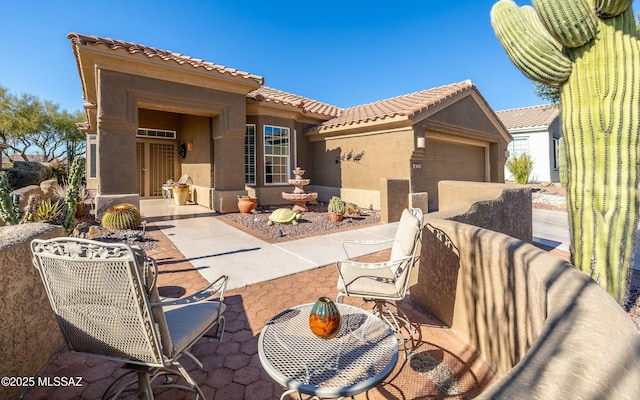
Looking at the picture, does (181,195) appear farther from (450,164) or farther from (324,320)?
(450,164)

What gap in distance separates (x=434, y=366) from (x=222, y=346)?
2.14 metres

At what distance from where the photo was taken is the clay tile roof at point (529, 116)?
72.5ft

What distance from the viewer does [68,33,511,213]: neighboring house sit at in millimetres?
8695

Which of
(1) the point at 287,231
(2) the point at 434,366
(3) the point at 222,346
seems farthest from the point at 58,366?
(1) the point at 287,231

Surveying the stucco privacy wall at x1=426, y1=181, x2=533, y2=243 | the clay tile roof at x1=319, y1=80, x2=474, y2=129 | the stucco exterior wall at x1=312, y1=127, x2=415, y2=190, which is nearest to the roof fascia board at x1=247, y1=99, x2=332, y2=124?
the clay tile roof at x1=319, y1=80, x2=474, y2=129

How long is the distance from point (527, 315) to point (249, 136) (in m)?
12.0

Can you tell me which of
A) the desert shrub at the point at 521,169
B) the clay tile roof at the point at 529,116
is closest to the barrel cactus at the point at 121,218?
the desert shrub at the point at 521,169

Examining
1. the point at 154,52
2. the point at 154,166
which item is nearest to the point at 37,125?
the point at 154,166

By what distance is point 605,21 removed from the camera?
3.43m

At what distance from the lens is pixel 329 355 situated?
1.88 meters

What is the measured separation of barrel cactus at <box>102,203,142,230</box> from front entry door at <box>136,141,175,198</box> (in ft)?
22.2

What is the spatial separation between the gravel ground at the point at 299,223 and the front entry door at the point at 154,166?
6561 millimetres

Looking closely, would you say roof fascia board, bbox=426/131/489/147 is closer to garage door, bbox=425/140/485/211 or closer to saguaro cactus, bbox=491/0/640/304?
garage door, bbox=425/140/485/211

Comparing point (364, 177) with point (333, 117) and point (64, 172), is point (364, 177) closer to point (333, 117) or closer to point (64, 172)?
point (333, 117)
